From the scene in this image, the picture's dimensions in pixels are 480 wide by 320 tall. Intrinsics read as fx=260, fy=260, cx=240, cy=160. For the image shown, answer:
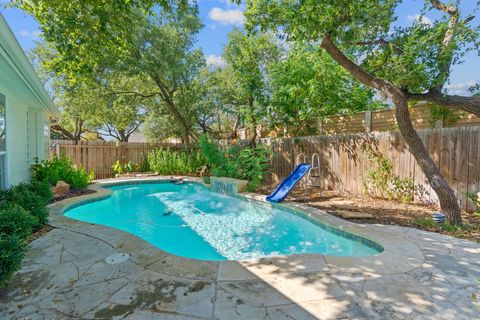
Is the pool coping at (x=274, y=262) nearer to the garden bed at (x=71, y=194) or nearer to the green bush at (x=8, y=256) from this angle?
the green bush at (x=8, y=256)

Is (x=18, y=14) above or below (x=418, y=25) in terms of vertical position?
above

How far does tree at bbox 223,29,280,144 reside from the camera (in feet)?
31.1

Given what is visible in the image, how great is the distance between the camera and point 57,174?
716 centimetres

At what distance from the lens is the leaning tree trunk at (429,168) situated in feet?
13.3

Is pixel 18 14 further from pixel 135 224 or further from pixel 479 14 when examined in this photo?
pixel 479 14

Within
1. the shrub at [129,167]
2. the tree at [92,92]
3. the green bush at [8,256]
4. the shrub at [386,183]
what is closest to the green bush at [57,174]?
the tree at [92,92]

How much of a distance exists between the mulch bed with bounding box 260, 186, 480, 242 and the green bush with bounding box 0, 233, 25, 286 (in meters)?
4.48

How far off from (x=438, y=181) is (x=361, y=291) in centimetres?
309

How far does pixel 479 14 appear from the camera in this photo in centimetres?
423

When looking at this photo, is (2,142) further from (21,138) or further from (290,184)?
(290,184)

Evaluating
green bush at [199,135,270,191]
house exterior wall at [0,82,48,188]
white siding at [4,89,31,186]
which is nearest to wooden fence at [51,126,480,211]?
green bush at [199,135,270,191]

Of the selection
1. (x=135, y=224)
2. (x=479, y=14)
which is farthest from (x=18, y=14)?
(x=479, y=14)

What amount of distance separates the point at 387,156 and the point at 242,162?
4357 millimetres

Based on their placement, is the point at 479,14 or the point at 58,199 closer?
the point at 479,14
